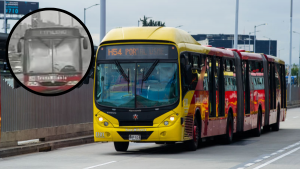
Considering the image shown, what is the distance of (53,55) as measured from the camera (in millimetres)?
17188

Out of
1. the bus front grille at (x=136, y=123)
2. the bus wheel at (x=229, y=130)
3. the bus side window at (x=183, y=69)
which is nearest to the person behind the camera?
the bus front grille at (x=136, y=123)

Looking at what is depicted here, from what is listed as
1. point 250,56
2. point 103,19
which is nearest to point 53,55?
point 103,19

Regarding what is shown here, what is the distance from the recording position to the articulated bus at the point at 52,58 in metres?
17.1

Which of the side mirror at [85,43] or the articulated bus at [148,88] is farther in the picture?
the side mirror at [85,43]

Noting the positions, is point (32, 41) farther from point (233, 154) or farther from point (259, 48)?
point (259, 48)

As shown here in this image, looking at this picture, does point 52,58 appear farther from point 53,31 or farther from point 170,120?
point 170,120

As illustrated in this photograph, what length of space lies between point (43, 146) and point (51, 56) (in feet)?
8.89

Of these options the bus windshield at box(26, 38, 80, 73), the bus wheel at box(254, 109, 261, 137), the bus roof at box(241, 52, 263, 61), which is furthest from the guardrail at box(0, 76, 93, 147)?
the bus wheel at box(254, 109, 261, 137)

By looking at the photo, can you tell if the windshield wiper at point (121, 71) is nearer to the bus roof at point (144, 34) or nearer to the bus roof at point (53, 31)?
the bus roof at point (144, 34)

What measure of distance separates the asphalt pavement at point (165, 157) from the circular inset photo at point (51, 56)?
6.39ft

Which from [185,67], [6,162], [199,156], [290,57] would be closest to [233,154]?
[199,156]

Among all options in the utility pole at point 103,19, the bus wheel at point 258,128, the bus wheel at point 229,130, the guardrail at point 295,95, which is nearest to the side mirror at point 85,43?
the utility pole at point 103,19

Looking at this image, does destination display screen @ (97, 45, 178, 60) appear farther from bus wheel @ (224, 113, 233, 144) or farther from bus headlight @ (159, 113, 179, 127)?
bus wheel @ (224, 113, 233, 144)

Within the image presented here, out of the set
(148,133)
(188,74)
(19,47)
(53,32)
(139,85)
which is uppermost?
(53,32)
